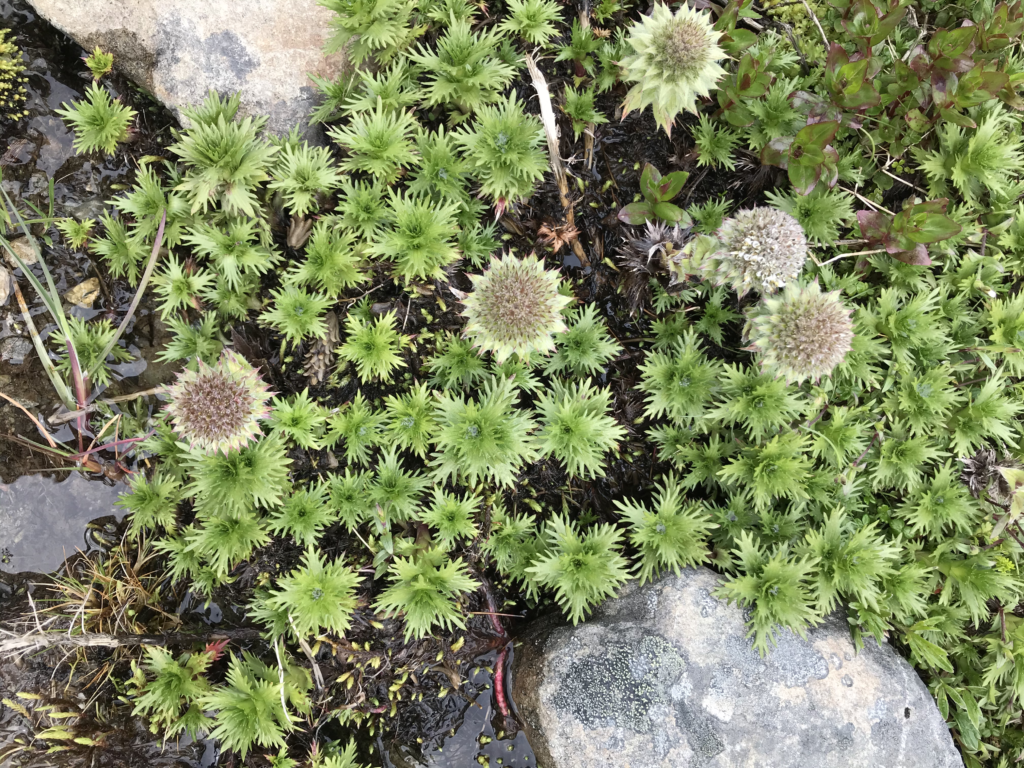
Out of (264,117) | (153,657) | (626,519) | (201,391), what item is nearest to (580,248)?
(626,519)

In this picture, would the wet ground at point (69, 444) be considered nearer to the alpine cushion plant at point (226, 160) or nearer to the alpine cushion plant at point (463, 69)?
the alpine cushion plant at point (226, 160)

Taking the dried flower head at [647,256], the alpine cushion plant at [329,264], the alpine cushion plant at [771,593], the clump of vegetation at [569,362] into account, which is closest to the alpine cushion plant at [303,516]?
the clump of vegetation at [569,362]

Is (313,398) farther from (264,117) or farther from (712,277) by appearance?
(712,277)

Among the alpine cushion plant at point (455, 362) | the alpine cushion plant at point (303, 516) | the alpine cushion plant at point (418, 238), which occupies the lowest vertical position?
the alpine cushion plant at point (303, 516)

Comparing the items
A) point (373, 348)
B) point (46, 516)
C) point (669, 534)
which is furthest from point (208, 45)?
point (669, 534)

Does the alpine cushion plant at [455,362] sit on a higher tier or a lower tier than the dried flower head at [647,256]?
lower

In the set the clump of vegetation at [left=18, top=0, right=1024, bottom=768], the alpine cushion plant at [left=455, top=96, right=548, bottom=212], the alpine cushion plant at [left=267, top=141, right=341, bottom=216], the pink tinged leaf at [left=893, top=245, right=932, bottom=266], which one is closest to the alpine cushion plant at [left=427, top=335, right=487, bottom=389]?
the clump of vegetation at [left=18, top=0, right=1024, bottom=768]
